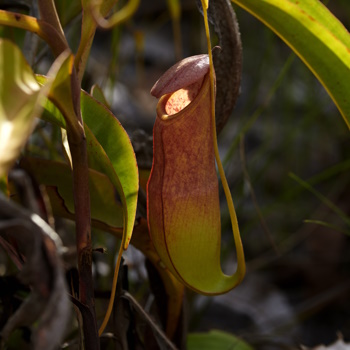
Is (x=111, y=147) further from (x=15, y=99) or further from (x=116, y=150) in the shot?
(x=15, y=99)

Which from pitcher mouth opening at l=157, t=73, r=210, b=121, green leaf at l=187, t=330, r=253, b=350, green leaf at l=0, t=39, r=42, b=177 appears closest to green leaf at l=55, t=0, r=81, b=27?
pitcher mouth opening at l=157, t=73, r=210, b=121

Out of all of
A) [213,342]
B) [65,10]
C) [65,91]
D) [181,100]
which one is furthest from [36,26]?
[213,342]

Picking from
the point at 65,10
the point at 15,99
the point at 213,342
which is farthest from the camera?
the point at 213,342

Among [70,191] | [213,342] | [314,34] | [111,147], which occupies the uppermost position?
[314,34]

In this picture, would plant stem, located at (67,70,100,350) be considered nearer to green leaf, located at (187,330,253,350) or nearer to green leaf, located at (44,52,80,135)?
green leaf, located at (44,52,80,135)

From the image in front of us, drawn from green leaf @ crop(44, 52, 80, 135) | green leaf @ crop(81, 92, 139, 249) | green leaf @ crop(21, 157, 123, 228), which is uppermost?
green leaf @ crop(44, 52, 80, 135)

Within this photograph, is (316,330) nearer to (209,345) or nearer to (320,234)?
(320,234)

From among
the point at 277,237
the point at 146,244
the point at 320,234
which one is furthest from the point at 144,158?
the point at 320,234
